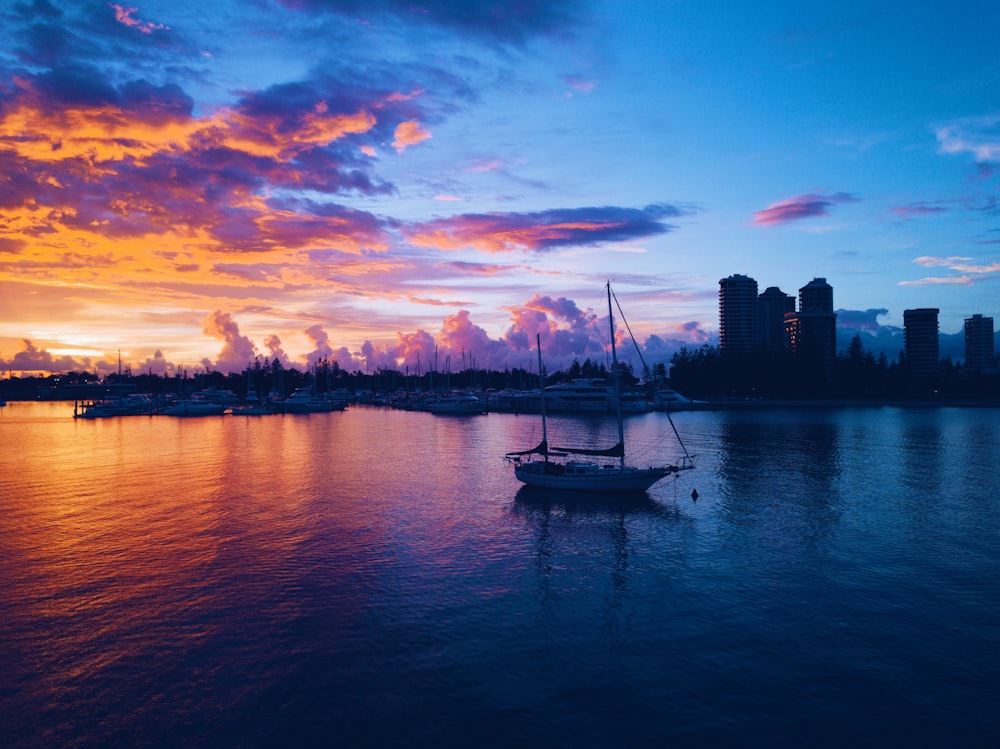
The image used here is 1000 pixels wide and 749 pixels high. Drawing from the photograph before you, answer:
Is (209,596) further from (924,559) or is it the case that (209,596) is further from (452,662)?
(924,559)

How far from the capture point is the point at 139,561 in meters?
34.4

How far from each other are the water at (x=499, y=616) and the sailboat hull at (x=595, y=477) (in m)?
1.63

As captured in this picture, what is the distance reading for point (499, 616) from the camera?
26.4 m

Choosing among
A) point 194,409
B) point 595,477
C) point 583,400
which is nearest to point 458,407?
point 583,400

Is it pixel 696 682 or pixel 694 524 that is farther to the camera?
pixel 694 524

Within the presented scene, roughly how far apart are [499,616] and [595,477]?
84.3 ft

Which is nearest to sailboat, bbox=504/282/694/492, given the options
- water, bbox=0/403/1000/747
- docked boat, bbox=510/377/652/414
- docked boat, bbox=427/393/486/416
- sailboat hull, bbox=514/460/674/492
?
sailboat hull, bbox=514/460/674/492

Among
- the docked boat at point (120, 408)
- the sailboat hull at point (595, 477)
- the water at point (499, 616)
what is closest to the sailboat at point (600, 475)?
the sailboat hull at point (595, 477)

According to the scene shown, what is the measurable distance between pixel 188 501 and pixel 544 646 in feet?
129

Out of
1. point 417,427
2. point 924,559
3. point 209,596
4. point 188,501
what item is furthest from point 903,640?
point 417,427

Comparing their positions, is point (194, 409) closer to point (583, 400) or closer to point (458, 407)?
point (458, 407)

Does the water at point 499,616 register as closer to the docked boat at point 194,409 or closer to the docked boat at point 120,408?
the docked boat at point 194,409

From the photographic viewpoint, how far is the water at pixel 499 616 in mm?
18875

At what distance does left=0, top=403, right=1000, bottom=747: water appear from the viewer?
18875mm
